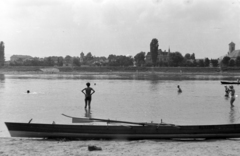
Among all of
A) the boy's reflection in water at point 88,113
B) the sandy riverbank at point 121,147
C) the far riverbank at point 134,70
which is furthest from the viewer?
the far riverbank at point 134,70

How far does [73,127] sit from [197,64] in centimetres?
16374

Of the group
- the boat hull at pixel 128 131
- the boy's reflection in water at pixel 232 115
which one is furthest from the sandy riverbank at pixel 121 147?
the boy's reflection in water at pixel 232 115

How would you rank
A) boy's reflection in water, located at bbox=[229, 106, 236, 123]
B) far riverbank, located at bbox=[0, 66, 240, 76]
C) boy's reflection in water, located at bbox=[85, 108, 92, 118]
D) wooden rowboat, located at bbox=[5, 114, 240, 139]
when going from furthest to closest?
1. far riverbank, located at bbox=[0, 66, 240, 76]
2. boy's reflection in water, located at bbox=[85, 108, 92, 118]
3. boy's reflection in water, located at bbox=[229, 106, 236, 123]
4. wooden rowboat, located at bbox=[5, 114, 240, 139]

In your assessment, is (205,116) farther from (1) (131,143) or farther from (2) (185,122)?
(1) (131,143)

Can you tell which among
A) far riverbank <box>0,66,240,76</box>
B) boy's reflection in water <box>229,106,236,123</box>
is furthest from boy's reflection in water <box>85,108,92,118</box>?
far riverbank <box>0,66,240,76</box>

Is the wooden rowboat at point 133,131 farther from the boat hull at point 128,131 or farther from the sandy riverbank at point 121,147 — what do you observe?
the sandy riverbank at point 121,147

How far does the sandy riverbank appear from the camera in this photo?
1334cm

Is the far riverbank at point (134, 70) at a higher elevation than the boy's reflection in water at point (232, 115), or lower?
higher

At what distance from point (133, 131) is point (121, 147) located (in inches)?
52.6

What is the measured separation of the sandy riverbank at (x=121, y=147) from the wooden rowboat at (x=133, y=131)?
30 centimetres

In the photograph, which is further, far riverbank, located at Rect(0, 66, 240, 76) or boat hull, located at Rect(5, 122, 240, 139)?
far riverbank, located at Rect(0, 66, 240, 76)

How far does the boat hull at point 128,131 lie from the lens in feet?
50.3

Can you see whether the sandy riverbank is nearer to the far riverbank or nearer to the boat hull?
the boat hull

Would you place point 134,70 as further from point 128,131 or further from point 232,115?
point 128,131
